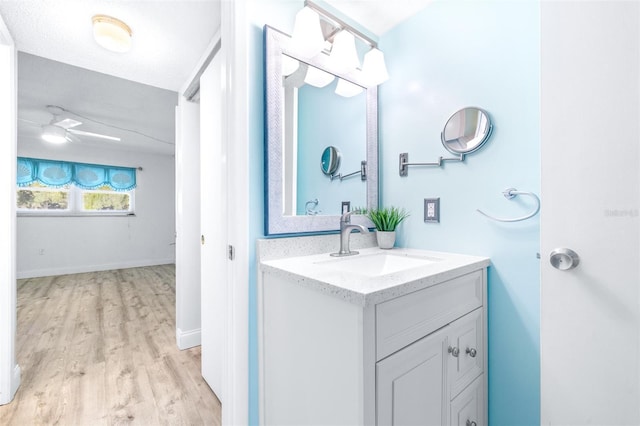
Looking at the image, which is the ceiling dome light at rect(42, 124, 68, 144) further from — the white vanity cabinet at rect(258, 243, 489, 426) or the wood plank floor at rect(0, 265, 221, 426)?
the white vanity cabinet at rect(258, 243, 489, 426)

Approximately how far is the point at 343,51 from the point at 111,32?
49.4 inches

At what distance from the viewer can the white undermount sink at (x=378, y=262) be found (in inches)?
48.7

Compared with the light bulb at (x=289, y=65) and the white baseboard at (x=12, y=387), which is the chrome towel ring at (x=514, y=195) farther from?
the white baseboard at (x=12, y=387)

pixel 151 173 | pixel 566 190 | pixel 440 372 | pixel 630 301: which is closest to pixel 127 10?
pixel 566 190

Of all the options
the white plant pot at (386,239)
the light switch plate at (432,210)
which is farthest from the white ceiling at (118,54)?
the white plant pot at (386,239)

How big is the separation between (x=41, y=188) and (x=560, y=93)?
667cm

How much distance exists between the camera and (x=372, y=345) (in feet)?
2.41

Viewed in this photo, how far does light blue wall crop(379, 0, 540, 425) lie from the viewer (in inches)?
44.9

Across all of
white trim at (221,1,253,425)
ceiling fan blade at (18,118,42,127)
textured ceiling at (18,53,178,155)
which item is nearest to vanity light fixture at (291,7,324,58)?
white trim at (221,1,253,425)

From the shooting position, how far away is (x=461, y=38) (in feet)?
4.39

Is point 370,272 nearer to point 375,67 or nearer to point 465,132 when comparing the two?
point 465,132

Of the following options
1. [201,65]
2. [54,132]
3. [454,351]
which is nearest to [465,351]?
[454,351]

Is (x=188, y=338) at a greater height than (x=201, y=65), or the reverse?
(x=201, y=65)

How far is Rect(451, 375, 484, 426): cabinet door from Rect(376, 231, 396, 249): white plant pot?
674 millimetres
